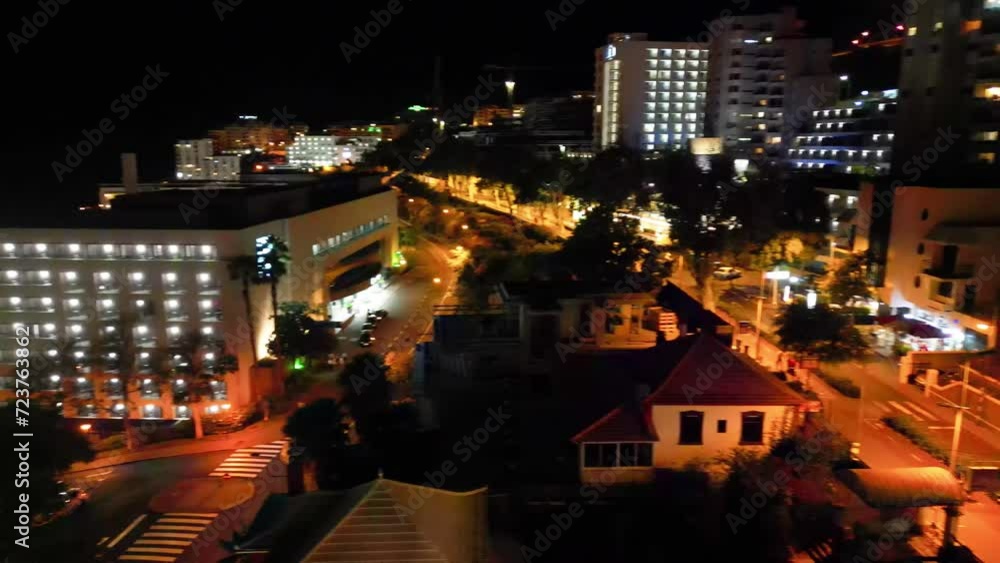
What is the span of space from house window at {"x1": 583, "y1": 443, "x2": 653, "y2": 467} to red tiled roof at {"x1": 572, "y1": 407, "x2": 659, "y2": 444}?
15 cm

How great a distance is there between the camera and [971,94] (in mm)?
26188

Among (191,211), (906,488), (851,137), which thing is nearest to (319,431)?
(906,488)

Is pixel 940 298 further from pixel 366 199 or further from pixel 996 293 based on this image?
pixel 366 199

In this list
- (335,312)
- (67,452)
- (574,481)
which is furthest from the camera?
(335,312)

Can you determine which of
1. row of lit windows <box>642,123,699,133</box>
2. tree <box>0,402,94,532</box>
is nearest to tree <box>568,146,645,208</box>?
row of lit windows <box>642,123,699,133</box>

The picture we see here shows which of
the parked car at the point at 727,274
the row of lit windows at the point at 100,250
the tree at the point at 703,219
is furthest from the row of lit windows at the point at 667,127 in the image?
the row of lit windows at the point at 100,250

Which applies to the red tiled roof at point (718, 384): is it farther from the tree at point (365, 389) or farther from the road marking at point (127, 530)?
the road marking at point (127, 530)

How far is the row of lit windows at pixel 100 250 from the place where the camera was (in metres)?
19.2

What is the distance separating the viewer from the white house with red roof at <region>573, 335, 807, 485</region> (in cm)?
982

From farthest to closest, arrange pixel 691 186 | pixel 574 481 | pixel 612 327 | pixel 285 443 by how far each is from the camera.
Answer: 1. pixel 691 186
2. pixel 285 443
3. pixel 612 327
4. pixel 574 481

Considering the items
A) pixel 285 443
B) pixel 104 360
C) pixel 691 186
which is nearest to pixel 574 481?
pixel 285 443

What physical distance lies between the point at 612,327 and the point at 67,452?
11.1 metres

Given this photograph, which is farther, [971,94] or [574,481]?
[971,94]

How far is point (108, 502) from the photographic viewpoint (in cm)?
1412
